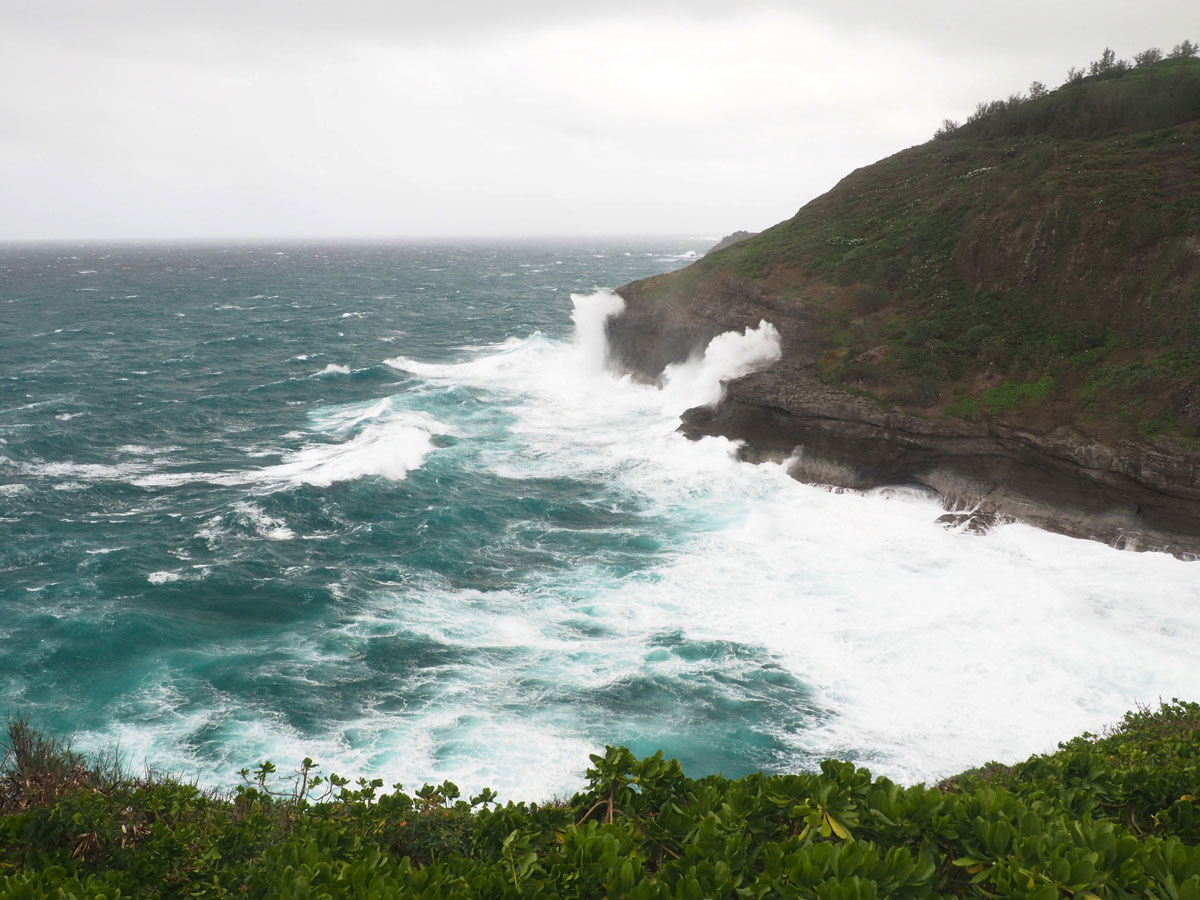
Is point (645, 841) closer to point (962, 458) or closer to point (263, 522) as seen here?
point (263, 522)

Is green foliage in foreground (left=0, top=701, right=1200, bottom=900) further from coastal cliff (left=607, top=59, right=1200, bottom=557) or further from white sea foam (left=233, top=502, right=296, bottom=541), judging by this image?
coastal cliff (left=607, top=59, right=1200, bottom=557)

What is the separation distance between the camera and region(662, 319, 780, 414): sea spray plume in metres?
42.1

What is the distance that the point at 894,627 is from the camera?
23328 millimetres

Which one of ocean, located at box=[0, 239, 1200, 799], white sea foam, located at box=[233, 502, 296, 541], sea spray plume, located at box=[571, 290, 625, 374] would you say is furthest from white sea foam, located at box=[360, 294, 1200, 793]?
sea spray plume, located at box=[571, 290, 625, 374]

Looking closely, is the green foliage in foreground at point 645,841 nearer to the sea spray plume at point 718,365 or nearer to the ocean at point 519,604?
the ocean at point 519,604

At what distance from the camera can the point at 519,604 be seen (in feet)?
82.8

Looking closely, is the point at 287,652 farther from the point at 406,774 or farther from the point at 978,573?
the point at 978,573

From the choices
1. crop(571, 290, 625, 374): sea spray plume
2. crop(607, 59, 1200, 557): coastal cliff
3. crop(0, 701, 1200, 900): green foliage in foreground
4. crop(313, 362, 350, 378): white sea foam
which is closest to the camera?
crop(0, 701, 1200, 900): green foliage in foreground

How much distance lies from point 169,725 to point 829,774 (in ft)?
56.9

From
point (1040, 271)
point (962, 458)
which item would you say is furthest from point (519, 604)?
point (1040, 271)

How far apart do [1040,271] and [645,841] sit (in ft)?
130

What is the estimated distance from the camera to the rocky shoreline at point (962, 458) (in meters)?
27.2

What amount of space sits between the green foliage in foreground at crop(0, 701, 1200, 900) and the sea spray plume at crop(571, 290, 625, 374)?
4949 cm

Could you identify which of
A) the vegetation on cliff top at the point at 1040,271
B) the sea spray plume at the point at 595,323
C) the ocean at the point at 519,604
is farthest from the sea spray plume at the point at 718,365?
the sea spray plume at the point at 595,323
